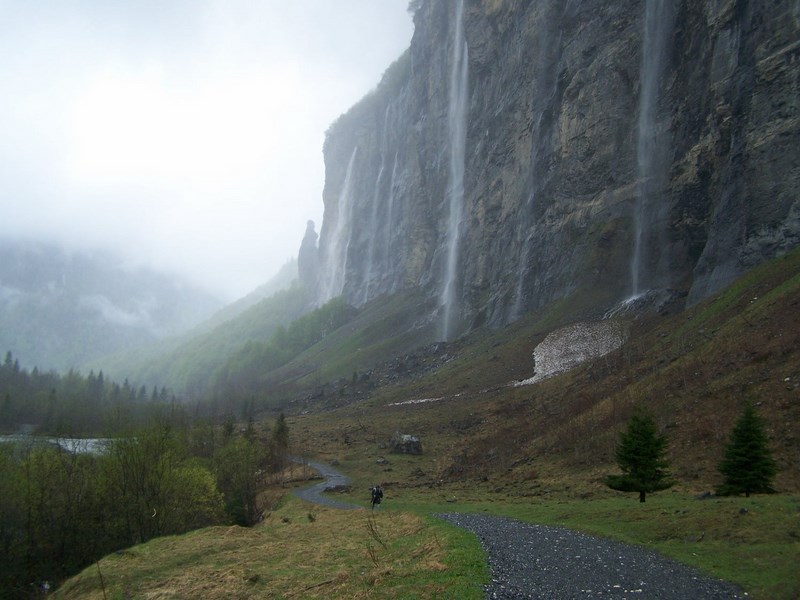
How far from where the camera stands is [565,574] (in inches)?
572

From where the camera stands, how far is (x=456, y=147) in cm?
15450

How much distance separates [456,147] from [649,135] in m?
73.6

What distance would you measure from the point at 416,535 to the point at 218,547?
1018 cm

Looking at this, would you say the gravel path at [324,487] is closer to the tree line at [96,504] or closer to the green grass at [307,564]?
the tree line at [96,504]

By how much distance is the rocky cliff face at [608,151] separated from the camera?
Answer: 63.9m

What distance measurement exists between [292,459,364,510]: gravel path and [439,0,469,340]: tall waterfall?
80.7 meters

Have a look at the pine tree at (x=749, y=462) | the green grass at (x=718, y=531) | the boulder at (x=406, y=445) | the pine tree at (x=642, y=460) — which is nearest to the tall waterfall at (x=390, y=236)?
the boulder at (x=406, y=445)

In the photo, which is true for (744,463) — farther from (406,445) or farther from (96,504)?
(406,445)

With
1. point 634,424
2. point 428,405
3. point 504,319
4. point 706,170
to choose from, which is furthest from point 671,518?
point 504,319

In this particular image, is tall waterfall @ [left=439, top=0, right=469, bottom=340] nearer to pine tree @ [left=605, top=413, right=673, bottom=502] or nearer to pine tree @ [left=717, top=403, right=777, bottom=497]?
pine tree @ [left=605, top=413, right=673, bottom=502]

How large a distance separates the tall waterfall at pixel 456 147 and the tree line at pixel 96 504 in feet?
329

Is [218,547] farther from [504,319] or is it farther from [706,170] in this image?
[504,319]

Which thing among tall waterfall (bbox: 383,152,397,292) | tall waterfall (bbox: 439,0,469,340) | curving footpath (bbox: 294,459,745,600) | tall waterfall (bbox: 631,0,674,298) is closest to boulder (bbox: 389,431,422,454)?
curving footpath (bbox: 294,459,745,600)

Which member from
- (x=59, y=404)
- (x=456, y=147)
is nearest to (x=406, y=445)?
(x=59, y=404)
